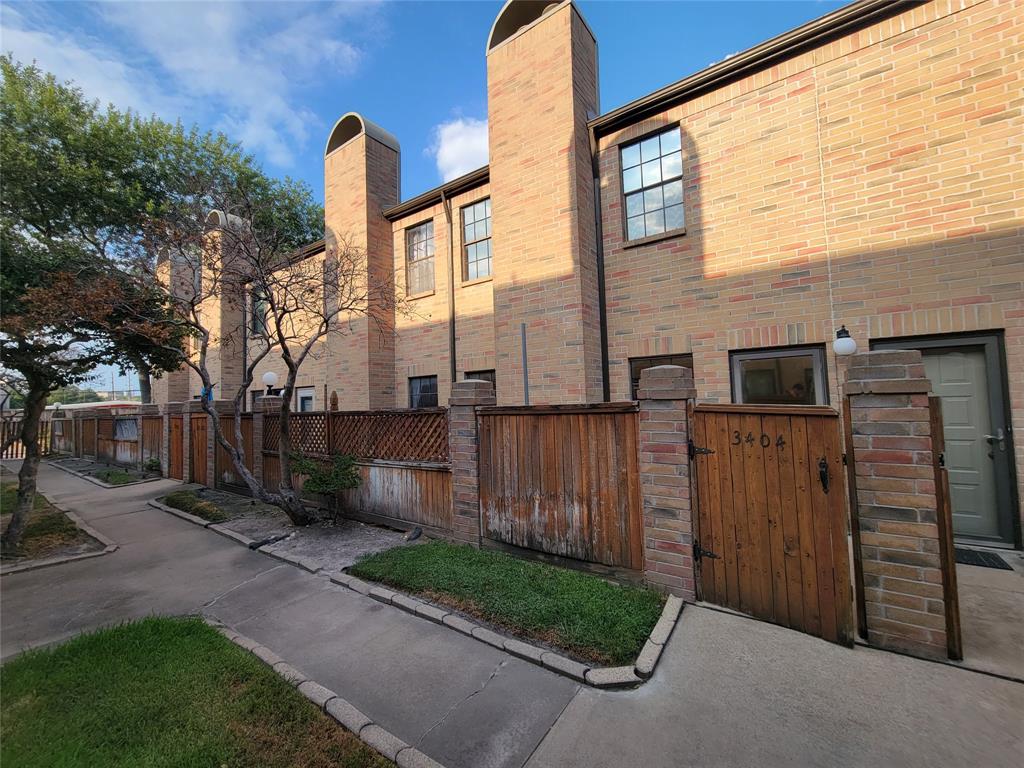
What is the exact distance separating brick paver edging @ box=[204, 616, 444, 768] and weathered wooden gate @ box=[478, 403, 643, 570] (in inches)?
98.0

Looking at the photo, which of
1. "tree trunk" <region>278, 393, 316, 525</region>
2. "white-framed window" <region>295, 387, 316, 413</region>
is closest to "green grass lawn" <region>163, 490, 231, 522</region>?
"tree trunk" <region>278, 393, 316, 525</region>

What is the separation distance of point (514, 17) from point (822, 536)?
1014cm

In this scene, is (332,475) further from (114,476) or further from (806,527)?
(114,476)

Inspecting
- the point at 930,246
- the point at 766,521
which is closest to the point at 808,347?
the point at 930,246

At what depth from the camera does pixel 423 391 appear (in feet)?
33.8

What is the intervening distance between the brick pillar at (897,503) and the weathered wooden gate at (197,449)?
1255 cm

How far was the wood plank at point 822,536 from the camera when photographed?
120 inches

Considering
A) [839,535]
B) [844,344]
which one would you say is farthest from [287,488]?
[844,344]

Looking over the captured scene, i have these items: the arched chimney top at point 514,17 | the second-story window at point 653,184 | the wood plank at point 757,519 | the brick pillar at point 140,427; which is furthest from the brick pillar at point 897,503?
the brick pillar at point 140,427

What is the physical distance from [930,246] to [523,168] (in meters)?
6.02

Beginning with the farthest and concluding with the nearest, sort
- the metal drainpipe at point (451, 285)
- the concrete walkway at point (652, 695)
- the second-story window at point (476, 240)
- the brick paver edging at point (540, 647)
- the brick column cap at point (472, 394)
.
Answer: the metal drainpipe at point (451, 285) → the second-story window at point (476, 240) → the brick column cap at point (472, 394) → the brick paver edging at point (540, 647) → the concrete walkway at point (652, 695)

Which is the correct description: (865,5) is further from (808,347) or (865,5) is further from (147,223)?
(147,223)

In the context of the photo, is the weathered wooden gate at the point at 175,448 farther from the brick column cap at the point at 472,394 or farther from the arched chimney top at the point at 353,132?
the brick column cap at the point at 472,394

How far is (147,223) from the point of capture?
21.1 ft
